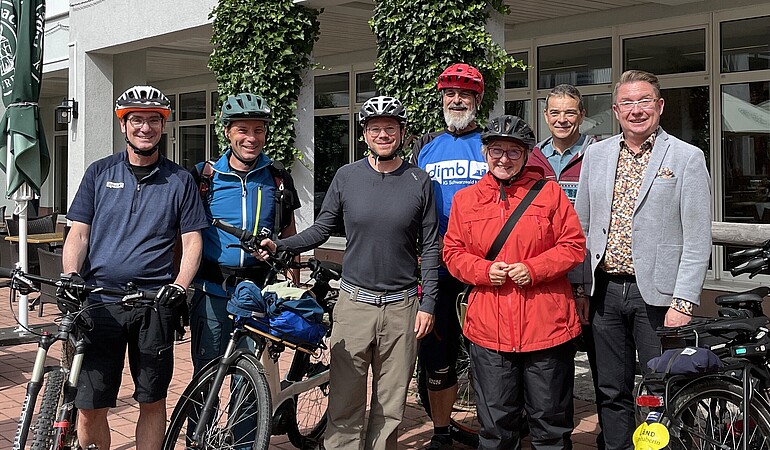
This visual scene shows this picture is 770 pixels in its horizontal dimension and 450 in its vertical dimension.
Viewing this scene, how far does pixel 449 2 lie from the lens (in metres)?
6.30

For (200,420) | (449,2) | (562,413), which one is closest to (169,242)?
(200,420)

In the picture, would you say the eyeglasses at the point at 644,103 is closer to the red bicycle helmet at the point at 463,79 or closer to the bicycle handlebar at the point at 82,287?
the red bicycle helmet at the point at 463,79

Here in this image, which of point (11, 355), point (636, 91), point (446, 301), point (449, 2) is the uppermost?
point (449, 2)

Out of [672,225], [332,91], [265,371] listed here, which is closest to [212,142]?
[332,91]

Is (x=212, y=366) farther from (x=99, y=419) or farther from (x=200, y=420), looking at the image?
(x=99, y=419)

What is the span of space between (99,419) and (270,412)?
36.4 inches

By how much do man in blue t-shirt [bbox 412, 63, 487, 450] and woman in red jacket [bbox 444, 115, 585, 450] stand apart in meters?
0.61

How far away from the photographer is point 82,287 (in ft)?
12.0

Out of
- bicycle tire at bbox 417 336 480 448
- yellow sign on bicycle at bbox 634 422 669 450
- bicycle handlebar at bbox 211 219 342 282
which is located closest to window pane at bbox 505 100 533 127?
bicycle tire at bbox 417 336 480 448

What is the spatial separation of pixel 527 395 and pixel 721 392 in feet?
2.83

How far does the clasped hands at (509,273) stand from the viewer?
370 centimetres

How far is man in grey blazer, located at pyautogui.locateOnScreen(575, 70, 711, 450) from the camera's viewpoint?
12.5 ft

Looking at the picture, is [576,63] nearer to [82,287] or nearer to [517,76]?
[517,76]

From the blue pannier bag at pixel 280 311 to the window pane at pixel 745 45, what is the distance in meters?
7.03
